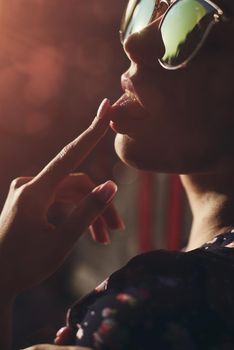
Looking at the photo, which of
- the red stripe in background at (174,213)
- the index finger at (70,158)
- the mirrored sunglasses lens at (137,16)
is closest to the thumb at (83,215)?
the index finger at (70,158)

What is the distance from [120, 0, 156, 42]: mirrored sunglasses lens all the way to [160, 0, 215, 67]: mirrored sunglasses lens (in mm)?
237

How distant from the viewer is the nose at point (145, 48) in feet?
5.26

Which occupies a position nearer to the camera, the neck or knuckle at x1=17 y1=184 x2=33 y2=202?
knuckle at x1=17 y1=184 x2=33 y2=202

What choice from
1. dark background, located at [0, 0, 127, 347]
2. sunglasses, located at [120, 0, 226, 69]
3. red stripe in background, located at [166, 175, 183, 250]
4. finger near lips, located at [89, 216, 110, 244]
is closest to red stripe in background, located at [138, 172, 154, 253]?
red stripe in background, located at [166, 175, 183, 250]

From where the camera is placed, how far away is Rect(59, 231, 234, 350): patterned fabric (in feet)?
3.46

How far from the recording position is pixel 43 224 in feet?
4.97

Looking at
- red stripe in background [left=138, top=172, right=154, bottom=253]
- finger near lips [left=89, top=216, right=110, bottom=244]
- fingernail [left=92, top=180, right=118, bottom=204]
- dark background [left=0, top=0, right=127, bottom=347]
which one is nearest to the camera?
fingernail [left=92, top=180, right=118, bottom=204]

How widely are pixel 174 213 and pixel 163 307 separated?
4177 mm

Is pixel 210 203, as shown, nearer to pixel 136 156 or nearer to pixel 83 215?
pixel 136 156

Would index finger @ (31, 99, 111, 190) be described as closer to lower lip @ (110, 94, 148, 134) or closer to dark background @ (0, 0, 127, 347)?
lower lip @ (110, 94, 148, 134)

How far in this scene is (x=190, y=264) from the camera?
3.78ft

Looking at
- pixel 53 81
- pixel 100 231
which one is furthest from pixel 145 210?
pixel 100 231

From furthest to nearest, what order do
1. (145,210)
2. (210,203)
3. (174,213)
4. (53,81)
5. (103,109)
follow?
1. (145,210)
2. (174,213)
3. (53,81)
4. (210,203)
5. (103,109)

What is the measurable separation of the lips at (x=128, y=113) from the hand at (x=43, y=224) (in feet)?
0.15
